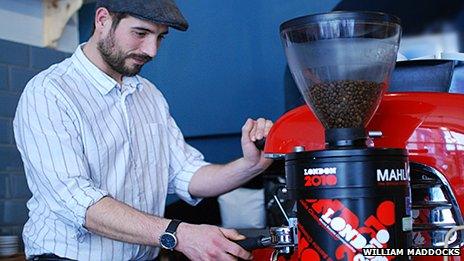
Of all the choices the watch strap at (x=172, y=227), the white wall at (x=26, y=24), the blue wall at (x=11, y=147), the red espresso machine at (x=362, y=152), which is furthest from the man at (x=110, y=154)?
the white wall at (x=26, y=24)

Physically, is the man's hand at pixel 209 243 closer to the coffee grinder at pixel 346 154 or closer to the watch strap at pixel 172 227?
the watch strap at pixel 172 227

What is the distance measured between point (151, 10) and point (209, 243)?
0.60m

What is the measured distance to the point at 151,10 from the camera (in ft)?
4.84

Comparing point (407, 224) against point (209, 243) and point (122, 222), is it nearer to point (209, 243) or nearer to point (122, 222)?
point (209, 243)

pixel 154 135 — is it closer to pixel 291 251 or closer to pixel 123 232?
pixel 123 232

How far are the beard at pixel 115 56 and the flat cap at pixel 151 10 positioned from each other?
0.24 feet

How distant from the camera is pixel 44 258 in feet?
4.81

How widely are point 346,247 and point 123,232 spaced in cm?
54

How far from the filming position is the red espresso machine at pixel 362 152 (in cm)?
86

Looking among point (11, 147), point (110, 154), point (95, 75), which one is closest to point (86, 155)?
point (110, 154)

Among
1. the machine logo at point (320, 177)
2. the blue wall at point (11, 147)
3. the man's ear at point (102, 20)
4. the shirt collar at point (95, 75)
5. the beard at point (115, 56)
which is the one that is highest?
the man's ear at point (102, 20)

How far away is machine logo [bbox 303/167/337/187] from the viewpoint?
0.87 m

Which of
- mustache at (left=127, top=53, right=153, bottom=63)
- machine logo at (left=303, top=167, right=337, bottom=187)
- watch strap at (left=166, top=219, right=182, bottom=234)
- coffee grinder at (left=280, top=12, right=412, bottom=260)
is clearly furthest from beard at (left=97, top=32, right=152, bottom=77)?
machine logo at (left=303, top=167, right=337, bottom=187)

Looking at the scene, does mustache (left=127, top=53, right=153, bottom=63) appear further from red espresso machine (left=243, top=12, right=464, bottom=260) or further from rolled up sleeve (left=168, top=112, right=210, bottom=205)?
red espresso machine (left=243, top=12, right=464, bottom=260)
